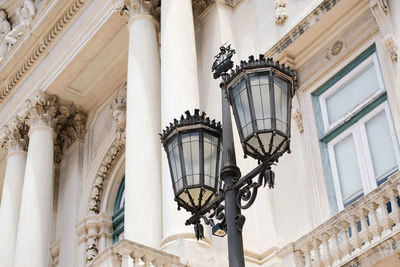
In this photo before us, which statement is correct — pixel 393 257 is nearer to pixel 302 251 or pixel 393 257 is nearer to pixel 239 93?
pixel 302 251

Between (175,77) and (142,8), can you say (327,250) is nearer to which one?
(175,77)

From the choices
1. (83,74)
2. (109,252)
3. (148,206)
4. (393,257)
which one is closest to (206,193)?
(393,257)

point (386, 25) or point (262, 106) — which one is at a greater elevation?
point (386, 25)

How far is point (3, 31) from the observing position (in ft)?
60.5

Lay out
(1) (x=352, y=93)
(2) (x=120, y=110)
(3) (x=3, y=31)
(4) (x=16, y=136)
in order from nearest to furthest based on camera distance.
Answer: (1) (x=352, y=93) → (2) (x=120, y=110) → (4) (x=16, y=136) → (3) (x=3, y=31)

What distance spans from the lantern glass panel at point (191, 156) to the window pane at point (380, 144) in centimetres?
385

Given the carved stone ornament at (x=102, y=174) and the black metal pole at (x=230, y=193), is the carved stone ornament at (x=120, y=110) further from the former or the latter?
the black metal pole at (x=230, y=193)

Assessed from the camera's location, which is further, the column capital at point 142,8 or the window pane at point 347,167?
the column capital at point 142,8

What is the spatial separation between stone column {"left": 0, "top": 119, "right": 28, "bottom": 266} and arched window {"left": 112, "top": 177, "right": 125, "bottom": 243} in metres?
1.81

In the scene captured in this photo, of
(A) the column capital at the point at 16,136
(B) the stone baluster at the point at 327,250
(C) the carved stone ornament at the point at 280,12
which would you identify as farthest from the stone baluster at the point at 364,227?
(A) the column capital at the point at 16,136

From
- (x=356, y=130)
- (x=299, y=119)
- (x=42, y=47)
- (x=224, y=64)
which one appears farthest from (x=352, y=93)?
(x=42, y=47)

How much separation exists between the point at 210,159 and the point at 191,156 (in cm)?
15

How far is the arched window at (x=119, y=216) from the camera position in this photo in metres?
15.2

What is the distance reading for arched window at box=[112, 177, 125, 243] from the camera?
598 inches
